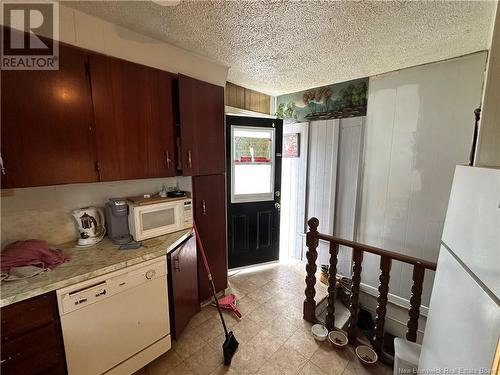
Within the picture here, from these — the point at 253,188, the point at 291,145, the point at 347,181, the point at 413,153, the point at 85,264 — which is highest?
the point at 291,145

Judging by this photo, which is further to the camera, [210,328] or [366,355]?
[210,328]

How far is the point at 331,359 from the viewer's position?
1.69 m

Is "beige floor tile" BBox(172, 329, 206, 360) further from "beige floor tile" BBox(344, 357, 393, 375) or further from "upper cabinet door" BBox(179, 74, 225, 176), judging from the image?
"upper cabinet door" BBox(179, 74, 225, 176)

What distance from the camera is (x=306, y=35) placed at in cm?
162

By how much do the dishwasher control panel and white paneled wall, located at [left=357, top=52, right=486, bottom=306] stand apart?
236cm

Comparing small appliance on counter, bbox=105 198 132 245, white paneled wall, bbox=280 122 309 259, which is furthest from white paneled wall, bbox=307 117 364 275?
small appliance on counter, bbox=105 198 132 245

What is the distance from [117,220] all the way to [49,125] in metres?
0.75

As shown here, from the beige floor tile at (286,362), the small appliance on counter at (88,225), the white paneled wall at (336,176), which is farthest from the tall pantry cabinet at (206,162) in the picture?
the white paneled wall at (336,176)

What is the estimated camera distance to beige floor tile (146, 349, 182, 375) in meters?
1.57

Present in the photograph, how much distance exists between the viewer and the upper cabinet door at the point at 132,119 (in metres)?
1.41

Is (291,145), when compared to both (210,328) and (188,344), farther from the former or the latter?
(188,344)

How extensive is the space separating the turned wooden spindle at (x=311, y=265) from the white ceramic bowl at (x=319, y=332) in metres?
0.13

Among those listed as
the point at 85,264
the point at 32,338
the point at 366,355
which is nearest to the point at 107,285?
the point at 85,264

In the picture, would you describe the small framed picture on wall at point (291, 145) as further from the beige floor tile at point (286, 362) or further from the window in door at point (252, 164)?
the beige floor tile at point (286, 362)
